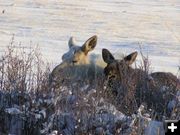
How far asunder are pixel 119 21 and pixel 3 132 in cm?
1524

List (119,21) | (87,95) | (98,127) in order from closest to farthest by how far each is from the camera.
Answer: (98,127) → (87,95) → (119,21)

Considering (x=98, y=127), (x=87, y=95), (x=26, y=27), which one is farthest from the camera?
(x=26, y=27)

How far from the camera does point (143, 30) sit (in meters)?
19.8

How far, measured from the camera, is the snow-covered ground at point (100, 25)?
1570cm

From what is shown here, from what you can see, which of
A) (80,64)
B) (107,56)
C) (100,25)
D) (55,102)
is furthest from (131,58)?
(100,25)

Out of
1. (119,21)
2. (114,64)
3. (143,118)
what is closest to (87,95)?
(143,118)

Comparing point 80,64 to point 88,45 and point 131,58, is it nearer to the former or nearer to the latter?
point 88,45

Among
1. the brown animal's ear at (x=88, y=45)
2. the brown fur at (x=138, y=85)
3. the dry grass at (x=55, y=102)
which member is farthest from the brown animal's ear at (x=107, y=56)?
the dry grass at (x=55, y=102)

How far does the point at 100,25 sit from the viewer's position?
20.4m

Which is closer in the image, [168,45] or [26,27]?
[168,45]

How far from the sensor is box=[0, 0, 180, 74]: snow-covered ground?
1570 centimetres

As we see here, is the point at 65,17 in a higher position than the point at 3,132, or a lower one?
higher

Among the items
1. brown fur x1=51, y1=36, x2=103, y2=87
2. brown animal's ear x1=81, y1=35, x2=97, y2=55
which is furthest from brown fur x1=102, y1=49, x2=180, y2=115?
brown animal's ear x1=81, y1=35, x2=97, y2=55

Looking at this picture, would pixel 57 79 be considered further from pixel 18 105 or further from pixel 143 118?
pixel 143 118
